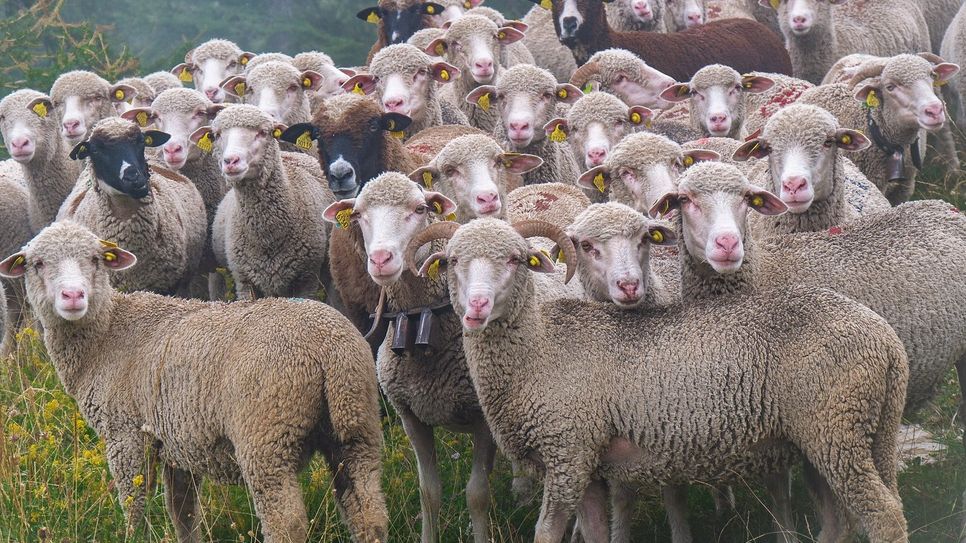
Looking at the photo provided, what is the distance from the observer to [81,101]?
9391mm

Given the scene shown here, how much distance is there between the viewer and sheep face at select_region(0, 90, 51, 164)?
8.95 metres

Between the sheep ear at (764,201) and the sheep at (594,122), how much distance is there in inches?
83.1

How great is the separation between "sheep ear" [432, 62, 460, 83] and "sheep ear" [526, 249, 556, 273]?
141 inches

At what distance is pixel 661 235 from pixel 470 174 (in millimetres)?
1344

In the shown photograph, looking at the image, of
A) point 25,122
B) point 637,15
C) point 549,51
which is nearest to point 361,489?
point 25,122

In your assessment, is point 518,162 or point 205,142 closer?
point 518,162

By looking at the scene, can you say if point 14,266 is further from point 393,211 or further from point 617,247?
point 617,247

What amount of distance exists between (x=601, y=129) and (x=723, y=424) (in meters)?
3.22

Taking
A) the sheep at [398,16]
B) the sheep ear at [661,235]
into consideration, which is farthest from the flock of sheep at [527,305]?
the sheep at [398,16]

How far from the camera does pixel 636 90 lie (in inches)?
366

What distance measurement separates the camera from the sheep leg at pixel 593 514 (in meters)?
5.50

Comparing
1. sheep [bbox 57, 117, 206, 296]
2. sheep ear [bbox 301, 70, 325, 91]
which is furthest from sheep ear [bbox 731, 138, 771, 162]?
sheep ear [bbox 301, 70, 325, 91]

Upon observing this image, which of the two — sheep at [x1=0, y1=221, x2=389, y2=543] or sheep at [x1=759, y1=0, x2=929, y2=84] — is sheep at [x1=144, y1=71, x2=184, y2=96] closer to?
sheep at [x1=0, y1=221, x2=389, y2=543]

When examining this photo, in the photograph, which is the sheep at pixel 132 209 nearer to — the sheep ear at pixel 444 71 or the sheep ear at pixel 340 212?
the sheep ear at pixel 340 212
